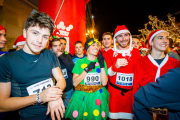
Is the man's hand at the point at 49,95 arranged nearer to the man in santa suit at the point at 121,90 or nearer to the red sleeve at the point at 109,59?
the man in santa suit at the point at 121,90

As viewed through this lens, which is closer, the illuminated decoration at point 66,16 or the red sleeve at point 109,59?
the red sleeve at point 109,59

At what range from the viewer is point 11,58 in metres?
1.13

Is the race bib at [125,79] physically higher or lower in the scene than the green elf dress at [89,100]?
higher

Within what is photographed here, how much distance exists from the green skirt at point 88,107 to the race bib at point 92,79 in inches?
8.8

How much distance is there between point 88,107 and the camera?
191 cm

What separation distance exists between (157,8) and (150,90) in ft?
49.9

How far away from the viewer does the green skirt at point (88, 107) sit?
1846 millimetres

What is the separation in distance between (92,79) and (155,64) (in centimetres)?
145

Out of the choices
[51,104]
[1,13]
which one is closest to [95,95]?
[51,104]

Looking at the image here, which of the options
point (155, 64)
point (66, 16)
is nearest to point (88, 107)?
point (155, 64)

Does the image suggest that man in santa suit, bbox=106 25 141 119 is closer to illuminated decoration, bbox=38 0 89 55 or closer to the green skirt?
the green skirt

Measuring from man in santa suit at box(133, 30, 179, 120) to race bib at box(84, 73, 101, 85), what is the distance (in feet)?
2.80

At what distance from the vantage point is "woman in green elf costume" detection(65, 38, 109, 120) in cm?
186

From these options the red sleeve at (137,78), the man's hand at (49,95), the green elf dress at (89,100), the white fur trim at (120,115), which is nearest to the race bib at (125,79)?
the red sleeve at (137,78)
